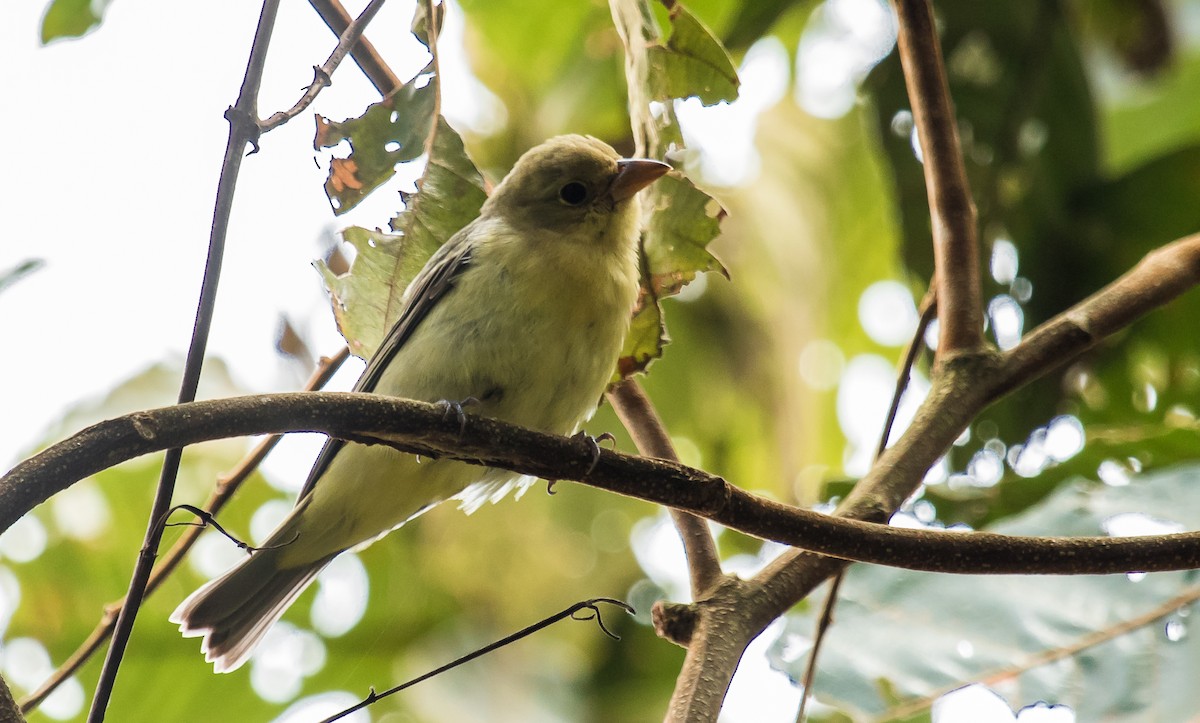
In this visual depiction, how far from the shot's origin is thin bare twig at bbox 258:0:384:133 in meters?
1.84

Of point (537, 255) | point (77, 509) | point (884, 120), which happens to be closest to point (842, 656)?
point (537, 255)

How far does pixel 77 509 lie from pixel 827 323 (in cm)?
317

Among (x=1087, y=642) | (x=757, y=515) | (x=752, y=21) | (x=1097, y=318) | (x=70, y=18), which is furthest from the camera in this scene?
(x=752, y=21)

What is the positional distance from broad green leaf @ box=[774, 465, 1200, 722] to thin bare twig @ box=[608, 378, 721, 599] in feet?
2.17

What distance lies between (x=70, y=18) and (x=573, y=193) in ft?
4.44

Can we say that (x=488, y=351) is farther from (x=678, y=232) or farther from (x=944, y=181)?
(x=944, y=181)

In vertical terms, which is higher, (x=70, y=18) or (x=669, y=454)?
(x=70, y=18)

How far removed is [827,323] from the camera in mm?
5250

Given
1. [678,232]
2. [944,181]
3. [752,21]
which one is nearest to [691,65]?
[678,232]

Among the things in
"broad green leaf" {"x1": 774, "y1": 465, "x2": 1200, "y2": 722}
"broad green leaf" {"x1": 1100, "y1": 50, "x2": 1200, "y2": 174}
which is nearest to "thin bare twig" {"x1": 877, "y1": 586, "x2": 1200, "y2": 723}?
"broad green leaf" {"x1": 774, "y1": 465, "x2": 1200, "y2": 722}

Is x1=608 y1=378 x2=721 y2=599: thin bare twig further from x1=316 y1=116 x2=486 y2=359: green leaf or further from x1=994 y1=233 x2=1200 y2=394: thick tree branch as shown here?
x1=994 y1=233 x2=1200 y2=394: thick tree branch

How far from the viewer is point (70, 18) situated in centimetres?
280

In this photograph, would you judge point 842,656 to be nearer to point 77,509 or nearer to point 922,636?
point 922,636

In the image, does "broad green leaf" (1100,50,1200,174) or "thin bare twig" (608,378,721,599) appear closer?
"thin bare twig" (608,378,721,599)
